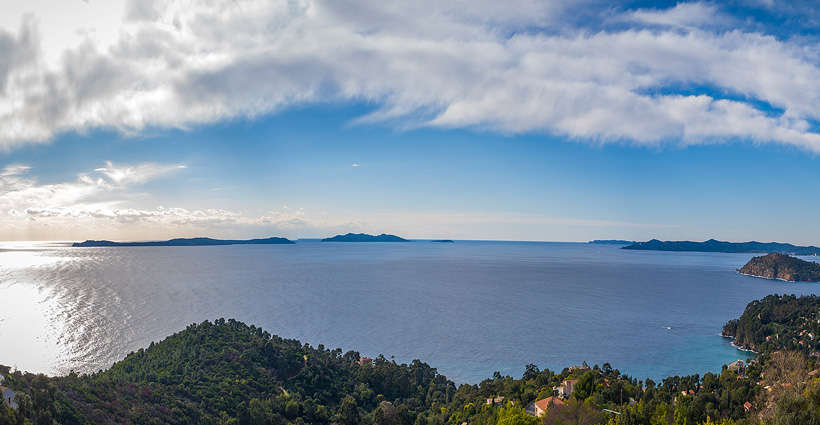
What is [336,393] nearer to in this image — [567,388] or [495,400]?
[495,400]

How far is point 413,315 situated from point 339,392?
34.3 meters

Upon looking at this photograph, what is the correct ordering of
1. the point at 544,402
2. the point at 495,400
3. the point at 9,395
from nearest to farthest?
the point at 9,395 → the point at 544,402 → the point at 495,400

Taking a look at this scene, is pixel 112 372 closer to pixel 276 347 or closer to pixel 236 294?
pixel 276 347

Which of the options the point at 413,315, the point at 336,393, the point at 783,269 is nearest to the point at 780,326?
the point at 413,315

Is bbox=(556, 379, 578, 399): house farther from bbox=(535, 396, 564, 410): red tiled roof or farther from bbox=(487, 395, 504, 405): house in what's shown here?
bbox=(487, 395, 504, 405): house

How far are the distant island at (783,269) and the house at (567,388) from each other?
150739 mm

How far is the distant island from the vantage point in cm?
13662

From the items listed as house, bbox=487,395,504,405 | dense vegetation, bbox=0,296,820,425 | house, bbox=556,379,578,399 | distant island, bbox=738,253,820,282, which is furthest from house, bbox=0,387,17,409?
distant island, bbox=738,253,820,282

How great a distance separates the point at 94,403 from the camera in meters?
27.4

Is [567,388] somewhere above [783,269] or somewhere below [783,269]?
below

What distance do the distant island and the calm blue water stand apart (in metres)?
19.6

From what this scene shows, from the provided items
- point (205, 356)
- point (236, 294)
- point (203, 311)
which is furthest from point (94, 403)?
point (236, 294)

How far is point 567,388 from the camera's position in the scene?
107 feet

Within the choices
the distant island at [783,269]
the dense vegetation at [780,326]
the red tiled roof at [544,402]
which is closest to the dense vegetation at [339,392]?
the red tiled roof at [544,402]
